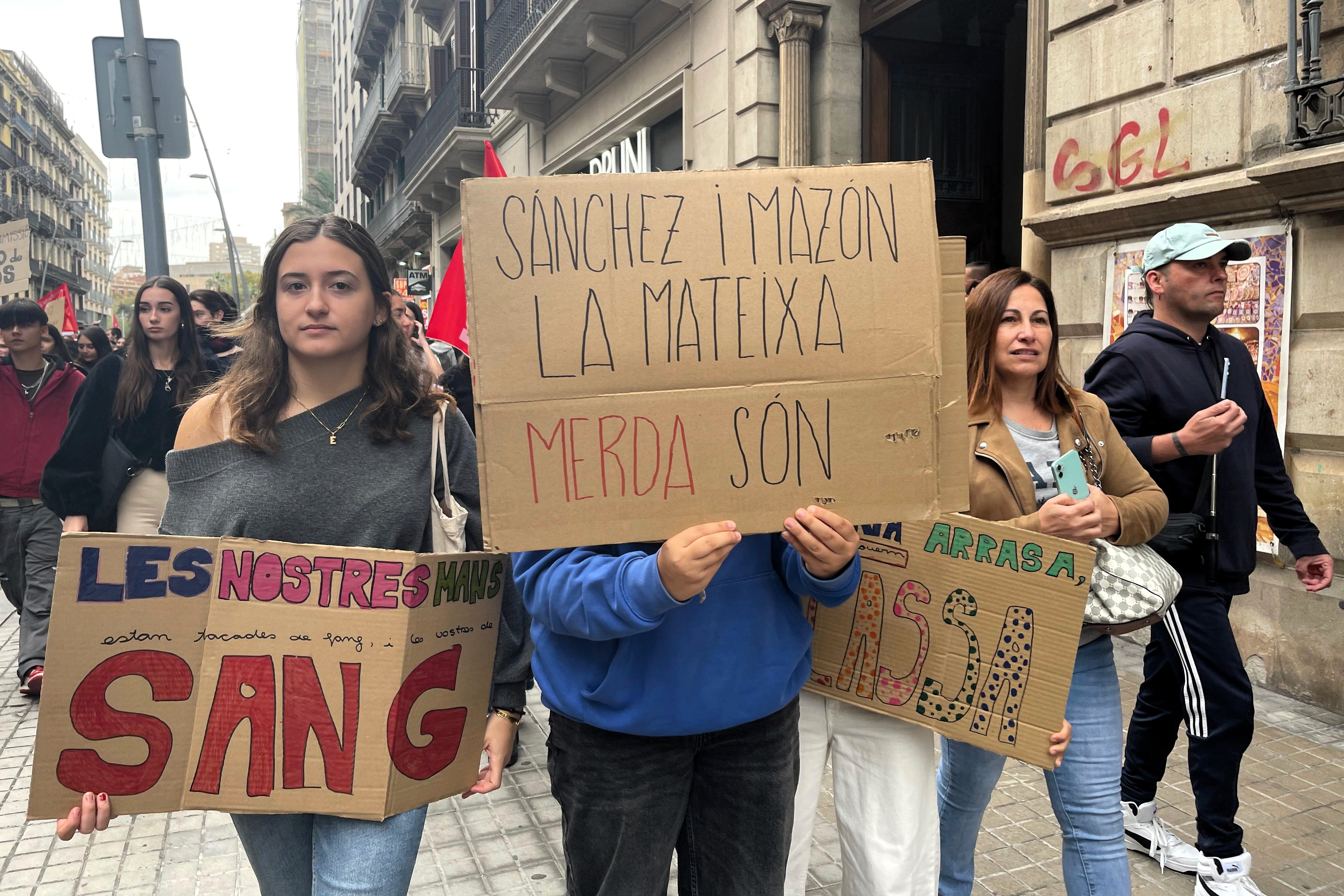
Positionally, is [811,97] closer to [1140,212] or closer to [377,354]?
[1140,212]

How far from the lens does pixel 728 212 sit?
66.5 inches

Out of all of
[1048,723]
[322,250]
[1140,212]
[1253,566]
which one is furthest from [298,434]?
[1140,212]

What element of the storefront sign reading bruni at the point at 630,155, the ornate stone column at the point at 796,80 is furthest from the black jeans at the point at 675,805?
the storefront sign reading bruni at the point at 630,155

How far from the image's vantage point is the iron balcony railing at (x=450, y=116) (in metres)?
19.6

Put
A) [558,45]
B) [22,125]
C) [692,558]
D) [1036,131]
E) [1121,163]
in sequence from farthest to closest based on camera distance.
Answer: [22,125], [558,45], [1036,131], [1121,163], [692,558]

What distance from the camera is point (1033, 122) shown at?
662 centimetres

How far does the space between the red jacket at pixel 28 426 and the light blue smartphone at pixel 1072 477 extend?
200 inches

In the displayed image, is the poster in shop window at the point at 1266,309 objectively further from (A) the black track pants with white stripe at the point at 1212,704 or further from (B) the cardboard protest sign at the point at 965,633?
(B) the cardboard protest sign at the point at 965,633

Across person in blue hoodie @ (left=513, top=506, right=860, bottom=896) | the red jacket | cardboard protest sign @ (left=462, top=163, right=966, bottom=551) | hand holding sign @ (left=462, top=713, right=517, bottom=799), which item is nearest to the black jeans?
person in blue hoodie @ (left=513, top=506, right=860, bottom=896)

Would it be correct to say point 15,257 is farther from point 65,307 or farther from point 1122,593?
point 1122,593

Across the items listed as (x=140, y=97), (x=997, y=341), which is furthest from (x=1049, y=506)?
(x=140, y=97)

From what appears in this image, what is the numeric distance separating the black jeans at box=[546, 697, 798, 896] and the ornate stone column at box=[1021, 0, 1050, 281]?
5.49 meters

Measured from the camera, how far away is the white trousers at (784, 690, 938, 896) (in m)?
2.24

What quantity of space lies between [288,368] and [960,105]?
876cm
